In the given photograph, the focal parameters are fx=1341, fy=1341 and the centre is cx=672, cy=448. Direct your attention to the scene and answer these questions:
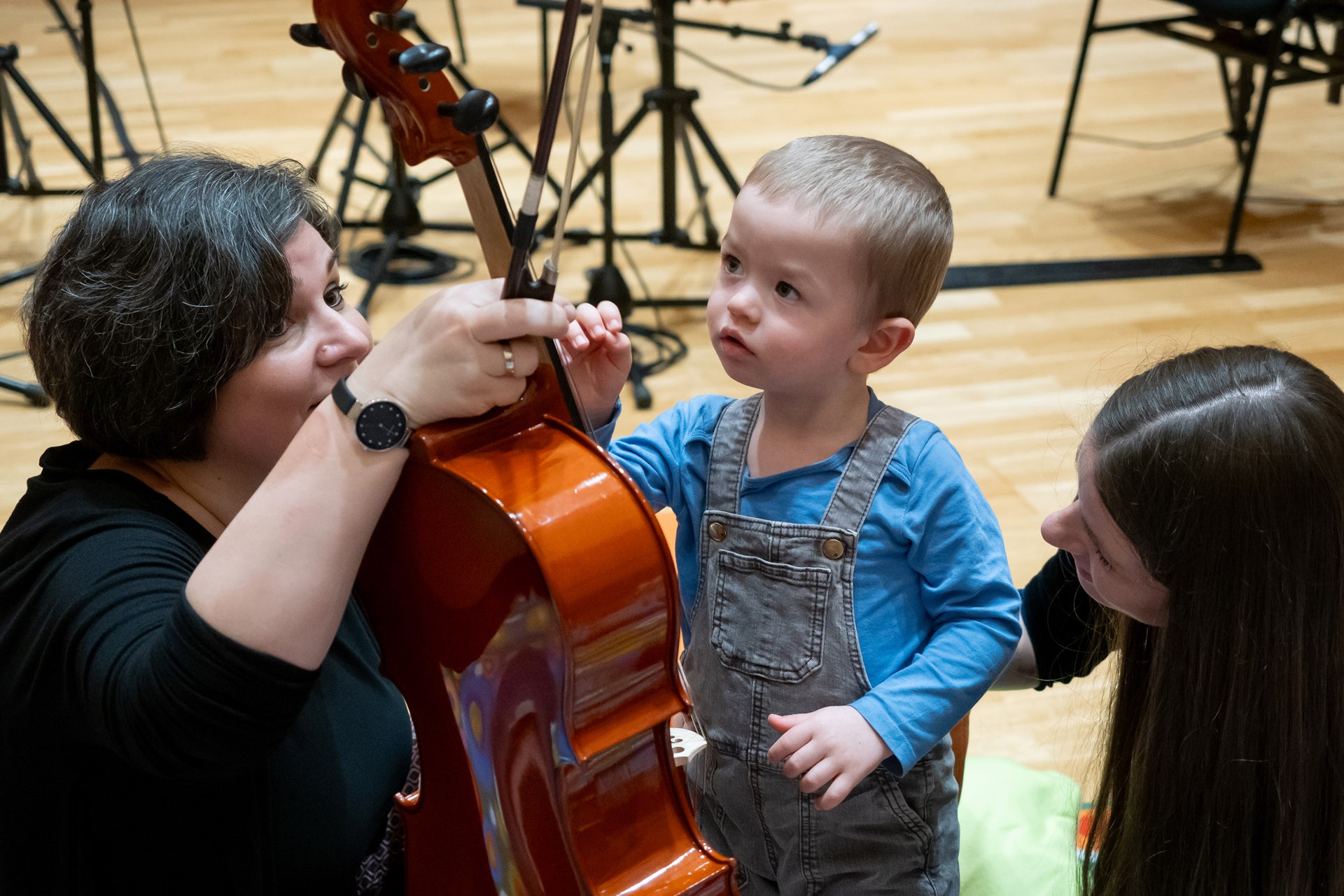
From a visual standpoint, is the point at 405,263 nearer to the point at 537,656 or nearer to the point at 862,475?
the point at 862,475

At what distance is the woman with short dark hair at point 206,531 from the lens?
0.99 meters

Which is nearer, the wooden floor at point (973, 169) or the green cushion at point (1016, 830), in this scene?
the green cushion at point (1016, 830)

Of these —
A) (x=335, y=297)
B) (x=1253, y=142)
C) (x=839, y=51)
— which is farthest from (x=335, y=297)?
(x=1253, y=142)

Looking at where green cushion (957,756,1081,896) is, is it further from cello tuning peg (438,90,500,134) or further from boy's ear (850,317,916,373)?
cello tuning peg (438,90,500,134)

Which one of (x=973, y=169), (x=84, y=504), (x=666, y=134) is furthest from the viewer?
(x=973, y=169)

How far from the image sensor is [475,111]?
92cm

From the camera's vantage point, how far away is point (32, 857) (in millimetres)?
1172

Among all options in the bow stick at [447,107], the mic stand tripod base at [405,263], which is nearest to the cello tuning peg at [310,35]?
the bow stick at [447,107]

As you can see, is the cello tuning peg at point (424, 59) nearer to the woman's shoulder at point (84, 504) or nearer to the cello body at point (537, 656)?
the cello body at point (537, 656)

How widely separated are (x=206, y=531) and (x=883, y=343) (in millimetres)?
643

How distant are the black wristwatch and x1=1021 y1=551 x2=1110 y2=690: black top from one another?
774 millimetres

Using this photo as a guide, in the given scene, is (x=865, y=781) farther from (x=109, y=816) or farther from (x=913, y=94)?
(x=913, y=94)

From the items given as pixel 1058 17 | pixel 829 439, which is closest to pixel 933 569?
pixel 829 439

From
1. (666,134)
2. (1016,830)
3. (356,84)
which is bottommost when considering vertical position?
(1016,830)
